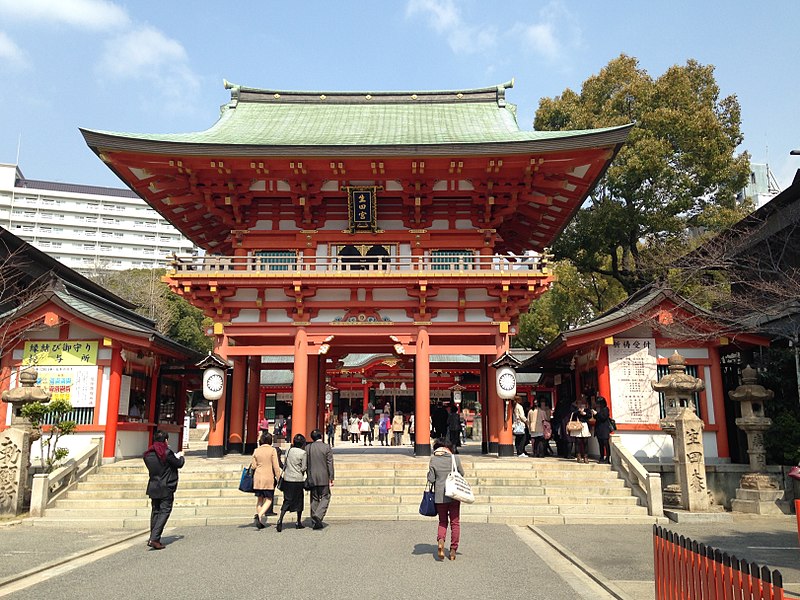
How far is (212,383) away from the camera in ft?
56.3

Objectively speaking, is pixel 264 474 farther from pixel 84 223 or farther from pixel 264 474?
pixel 84 223

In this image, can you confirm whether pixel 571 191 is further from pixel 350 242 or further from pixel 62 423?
pixel 62 423

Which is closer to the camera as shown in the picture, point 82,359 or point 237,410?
point 82,359

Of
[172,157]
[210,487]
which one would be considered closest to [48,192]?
[172,157]

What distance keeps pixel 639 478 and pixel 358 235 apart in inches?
428

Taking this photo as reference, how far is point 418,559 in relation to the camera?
852cm

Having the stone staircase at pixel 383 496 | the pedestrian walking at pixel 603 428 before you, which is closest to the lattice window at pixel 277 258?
the stone staircase at pixel 383 496

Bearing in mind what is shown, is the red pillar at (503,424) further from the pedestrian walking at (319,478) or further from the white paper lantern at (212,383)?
the white paper lantern at (212,383)

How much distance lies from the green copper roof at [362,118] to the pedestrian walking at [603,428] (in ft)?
26.3

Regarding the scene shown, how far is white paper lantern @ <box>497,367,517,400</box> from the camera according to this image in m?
17.0

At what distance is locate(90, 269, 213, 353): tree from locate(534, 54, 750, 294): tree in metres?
32.3

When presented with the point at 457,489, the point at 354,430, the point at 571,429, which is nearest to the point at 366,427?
the point at 354,430

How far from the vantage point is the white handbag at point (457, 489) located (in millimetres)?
8266

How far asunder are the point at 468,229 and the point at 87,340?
1184cm
